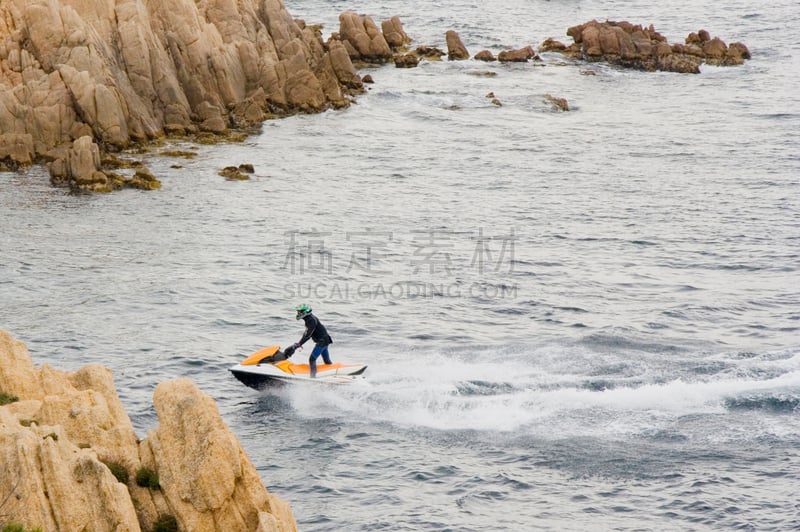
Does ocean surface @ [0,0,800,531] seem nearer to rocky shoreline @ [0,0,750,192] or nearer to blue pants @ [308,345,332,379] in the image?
blue pants @ [308,345,332,379]

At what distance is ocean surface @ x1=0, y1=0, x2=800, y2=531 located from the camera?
31.0 meters

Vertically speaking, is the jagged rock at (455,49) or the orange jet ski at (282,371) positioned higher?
the jagged rock at (455,49)

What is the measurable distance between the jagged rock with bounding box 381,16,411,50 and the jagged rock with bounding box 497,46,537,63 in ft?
31.5

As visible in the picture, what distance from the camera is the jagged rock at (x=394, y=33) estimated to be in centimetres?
9762

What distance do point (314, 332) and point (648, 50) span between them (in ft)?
219

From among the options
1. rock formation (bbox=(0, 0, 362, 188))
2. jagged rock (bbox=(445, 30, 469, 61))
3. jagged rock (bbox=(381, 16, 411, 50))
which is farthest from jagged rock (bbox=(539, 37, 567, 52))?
rock formation (bbox=(0, 0, 362, 188))

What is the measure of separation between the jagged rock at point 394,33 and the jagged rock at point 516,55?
9.60 meters

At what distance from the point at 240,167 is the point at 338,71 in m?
22.5

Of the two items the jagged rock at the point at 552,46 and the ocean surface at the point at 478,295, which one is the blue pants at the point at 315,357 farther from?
the jagged rock at the point at 552,46

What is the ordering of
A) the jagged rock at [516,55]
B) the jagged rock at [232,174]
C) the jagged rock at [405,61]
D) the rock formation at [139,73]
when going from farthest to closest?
1. the jagged rock at [516,55]
2. the jagged rock at [405,61]
3. the rock formation at [139,73]
4. the jagged rock at [232,174]

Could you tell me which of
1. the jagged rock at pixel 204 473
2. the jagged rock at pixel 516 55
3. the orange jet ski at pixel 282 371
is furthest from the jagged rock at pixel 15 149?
the jagged rock at pixel 516 55

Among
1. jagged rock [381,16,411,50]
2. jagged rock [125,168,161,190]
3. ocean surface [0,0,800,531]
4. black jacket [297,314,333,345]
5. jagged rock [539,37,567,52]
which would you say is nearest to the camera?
ocean surface [0,0,800,531]

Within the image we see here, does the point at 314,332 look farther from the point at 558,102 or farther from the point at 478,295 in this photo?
the point at 558,102

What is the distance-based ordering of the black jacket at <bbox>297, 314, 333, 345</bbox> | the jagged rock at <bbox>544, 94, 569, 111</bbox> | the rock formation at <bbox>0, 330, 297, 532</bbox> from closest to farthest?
the rock formation at <bbox>0, 330, 297, 532</bbox>
the black jacket at <bbox>297, 314, 333, 345</bbox>
the jagged rock at <bbox>544, 94, 569, 111</bbox>
